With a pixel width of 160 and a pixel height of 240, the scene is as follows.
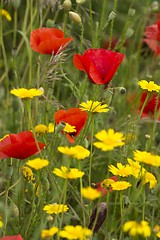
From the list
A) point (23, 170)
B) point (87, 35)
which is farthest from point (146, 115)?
A: point (87, 35)

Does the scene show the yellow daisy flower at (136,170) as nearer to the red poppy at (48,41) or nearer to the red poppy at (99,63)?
the red poppy at (99,63)

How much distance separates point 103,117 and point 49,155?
1.90 ft

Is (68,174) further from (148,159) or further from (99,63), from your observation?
(99,63)

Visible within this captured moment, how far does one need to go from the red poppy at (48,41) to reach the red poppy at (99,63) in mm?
75

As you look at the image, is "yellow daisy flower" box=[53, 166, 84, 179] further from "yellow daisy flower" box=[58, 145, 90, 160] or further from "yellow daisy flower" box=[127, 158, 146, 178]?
"yellow daisy flower" box=[127, 158, 146, 178]

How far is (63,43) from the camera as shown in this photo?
5.18 feet

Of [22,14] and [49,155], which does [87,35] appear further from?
[49,155]

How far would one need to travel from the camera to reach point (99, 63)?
59.1 inches

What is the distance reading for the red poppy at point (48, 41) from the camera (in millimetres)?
1568

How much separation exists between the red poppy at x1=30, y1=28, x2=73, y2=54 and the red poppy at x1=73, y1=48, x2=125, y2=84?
8 centimetres

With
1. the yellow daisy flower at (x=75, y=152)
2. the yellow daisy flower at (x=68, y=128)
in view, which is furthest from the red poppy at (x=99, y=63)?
the yellow daisy flower at (x=75, y=152)

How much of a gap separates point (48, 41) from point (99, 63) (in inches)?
5.8

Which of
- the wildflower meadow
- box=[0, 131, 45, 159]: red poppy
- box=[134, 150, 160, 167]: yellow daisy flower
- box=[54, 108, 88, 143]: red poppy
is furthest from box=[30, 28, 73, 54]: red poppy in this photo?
box=[134, 150, 160, 167]: yellow daisy flower

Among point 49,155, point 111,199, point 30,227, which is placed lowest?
point 111,199
